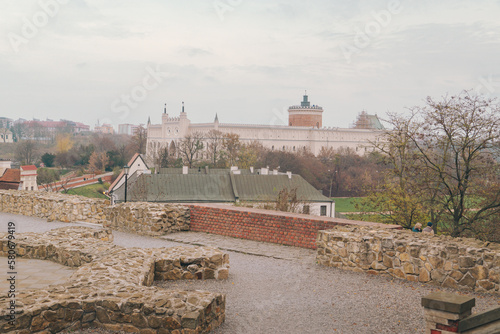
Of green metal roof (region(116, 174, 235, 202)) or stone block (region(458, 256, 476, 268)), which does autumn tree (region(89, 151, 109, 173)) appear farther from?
stone block (region(458, 256, 476, 268))

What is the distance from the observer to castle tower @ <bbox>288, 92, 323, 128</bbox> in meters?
168

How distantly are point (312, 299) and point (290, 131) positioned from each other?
146782 mm

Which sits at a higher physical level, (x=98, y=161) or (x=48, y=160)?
(x=98, y=161)

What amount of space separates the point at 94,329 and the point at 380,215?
2053cm

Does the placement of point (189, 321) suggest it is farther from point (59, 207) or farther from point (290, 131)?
point (290, 131)

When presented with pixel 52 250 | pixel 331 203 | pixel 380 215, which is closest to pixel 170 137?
pixel 331 203

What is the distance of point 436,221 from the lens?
65.8ft

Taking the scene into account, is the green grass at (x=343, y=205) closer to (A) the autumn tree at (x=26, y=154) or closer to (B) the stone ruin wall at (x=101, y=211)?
(B) the stone ruin wall at (x=101, y=211)

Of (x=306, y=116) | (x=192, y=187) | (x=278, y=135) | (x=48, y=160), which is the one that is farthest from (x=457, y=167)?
(x=306, y=116)

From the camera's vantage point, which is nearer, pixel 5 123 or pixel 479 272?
pixel 479 272

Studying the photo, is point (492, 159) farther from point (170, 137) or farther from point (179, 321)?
point (170, 137)

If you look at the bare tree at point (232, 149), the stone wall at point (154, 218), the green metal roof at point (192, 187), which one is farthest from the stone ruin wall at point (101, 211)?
the bare tree at point (232, 149)

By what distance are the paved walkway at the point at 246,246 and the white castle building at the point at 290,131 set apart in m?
125

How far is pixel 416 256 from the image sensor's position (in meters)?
9.05
